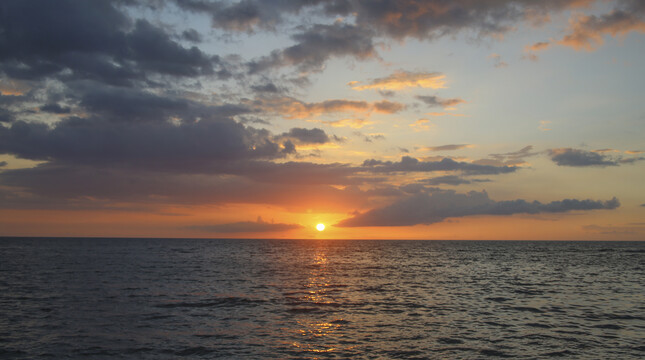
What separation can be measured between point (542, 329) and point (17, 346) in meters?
29.0

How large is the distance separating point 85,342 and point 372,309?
61.6ft

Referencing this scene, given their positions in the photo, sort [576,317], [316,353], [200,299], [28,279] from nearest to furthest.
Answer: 1. [316,353]
2. [576,317]
3. [200,299]
4. [28,279]

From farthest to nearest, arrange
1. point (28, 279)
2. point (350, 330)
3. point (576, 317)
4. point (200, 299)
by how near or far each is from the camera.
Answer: point (28, 279)
point (200, 299)
point (576, 317)
point (350, 330)

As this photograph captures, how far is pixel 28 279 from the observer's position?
162ft

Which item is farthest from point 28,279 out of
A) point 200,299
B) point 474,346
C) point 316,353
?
point 474,346

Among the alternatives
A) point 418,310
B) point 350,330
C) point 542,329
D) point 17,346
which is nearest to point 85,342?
point 17,346

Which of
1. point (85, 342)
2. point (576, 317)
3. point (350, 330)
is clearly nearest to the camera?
point (85, 342)

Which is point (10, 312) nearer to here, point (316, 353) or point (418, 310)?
point (316, 353)

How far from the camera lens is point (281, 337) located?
924 inches

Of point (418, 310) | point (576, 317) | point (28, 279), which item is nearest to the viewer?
point (576, 317)

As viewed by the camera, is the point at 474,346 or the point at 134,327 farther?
the point at 134,327

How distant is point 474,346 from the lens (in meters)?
21.7

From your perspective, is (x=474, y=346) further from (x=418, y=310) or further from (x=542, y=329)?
(x=418, y=310)

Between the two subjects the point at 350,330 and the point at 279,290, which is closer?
the point at 350,330
